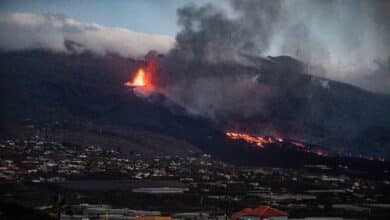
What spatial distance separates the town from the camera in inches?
2470

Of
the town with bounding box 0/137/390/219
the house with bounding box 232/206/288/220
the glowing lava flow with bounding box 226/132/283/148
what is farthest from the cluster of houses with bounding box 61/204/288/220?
the glowing lava flow with bounding box 226/132/283/148

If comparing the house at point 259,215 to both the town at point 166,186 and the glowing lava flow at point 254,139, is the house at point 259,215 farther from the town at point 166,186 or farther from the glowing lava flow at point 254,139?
the glowing lava flow at point 254,139

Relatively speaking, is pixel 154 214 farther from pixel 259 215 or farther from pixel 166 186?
pixel 166 186

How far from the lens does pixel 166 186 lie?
8038cm

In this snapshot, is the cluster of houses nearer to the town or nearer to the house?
the house

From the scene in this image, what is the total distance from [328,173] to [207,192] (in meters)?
32.7

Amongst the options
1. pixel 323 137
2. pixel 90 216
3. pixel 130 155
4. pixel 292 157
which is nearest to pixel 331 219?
pixel 90 216

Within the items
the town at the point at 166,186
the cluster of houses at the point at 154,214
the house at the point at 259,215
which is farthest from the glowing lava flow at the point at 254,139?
the house at the point at 259,215

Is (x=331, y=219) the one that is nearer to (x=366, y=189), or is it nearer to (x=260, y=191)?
(x=260, y=191)

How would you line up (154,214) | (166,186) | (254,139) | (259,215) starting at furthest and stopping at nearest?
(254,139) → (166,186) → (154,214) → (259,215)

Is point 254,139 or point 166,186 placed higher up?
point 254,139

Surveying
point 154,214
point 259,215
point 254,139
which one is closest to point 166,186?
point 154,214

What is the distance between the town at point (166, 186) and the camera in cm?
6273

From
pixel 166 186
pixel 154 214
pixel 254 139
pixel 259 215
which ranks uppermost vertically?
pixel 254 139
